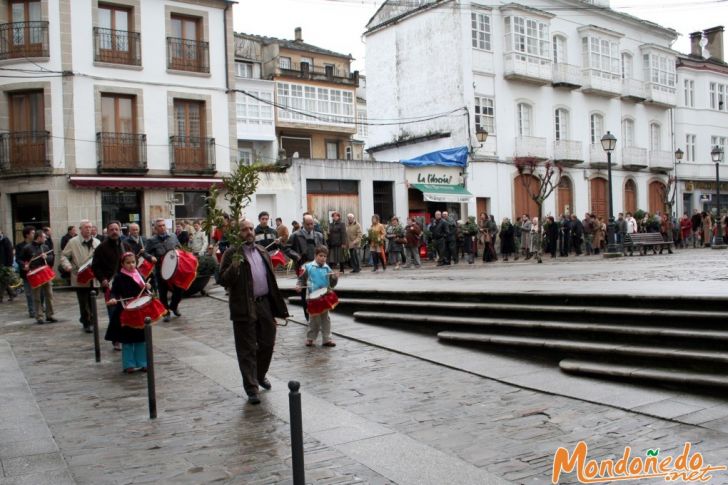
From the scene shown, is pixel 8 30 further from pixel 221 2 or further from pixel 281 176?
pixel 281 176

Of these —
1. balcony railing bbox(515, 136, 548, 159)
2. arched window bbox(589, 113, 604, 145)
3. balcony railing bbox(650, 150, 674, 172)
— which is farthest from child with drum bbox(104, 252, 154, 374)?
balcony railing bbox(650, 150, 674, 172)

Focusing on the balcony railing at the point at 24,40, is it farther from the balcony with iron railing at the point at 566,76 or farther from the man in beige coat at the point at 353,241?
the balcony with iron railing at the point at 566,76

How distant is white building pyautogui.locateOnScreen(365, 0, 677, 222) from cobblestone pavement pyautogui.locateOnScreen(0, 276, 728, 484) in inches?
883

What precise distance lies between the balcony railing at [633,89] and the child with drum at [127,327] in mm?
34954

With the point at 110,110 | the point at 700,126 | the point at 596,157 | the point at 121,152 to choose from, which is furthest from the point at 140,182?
the point at 700,126

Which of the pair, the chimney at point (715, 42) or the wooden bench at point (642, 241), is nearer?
the wooden bench at point (642, 241)

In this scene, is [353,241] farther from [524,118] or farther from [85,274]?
[524,118]

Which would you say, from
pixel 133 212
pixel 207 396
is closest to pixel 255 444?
pixel 207 396

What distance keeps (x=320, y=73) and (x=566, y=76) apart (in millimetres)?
Answer: 16925

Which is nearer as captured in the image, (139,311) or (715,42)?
(139,311)

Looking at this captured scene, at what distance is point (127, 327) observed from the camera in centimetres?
849

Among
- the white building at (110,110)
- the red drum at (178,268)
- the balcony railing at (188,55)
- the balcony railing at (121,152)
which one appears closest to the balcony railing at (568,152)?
the white building at (110,110)

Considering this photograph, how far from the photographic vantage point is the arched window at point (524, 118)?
33.3m

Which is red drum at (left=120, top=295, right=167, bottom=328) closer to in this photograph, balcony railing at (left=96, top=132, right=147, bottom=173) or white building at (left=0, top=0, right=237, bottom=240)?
white building at (left=0, top=0, right=237, bottom=240)
